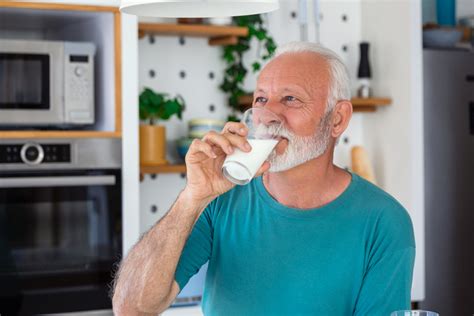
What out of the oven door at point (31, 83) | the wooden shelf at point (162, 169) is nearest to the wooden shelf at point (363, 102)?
the wooden shelf at point (162, 169)

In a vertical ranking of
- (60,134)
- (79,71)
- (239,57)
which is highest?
(239,57)

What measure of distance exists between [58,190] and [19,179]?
145 millimetres

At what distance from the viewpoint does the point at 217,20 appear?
11.2ft

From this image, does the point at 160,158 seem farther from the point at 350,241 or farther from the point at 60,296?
the point at 350,241

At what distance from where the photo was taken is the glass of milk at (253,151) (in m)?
1.53

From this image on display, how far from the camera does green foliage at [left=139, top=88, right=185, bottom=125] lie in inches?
131

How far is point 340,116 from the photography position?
196 centimetres

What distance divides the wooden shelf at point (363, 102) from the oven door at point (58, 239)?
0.73 m

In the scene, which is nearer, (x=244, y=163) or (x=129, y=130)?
(x=244, y=163)

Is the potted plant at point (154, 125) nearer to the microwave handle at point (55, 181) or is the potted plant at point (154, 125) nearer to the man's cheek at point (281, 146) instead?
the microwave handle at point (55, 181)

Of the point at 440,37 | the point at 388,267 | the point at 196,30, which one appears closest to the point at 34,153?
the point at 196,30

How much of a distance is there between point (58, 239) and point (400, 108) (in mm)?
1590

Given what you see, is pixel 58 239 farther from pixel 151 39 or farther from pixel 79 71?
pixel 151 39

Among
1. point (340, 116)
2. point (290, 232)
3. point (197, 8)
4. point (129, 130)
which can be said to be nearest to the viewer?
point (197, 8)
